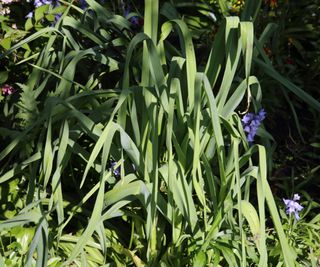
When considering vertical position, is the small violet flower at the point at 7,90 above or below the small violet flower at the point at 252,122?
above

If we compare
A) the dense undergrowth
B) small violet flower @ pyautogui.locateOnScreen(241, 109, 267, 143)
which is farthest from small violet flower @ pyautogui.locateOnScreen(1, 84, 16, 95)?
small violet flower @ pyautogui.locateOnScreen(241, 109, 267, 143)

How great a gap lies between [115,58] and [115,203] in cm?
68

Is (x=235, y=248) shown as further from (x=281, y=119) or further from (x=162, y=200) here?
(x=281, y=119)

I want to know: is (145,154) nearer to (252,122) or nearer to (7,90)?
(252,122)

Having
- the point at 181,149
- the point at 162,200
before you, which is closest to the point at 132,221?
the point at 162,200

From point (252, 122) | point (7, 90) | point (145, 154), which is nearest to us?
point (145, 154)

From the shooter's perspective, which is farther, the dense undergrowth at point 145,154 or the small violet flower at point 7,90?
the small violet flower at point 7,90

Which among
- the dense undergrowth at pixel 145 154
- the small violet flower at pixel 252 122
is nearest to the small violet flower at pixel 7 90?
the dense undergrowth at pixel 145 154

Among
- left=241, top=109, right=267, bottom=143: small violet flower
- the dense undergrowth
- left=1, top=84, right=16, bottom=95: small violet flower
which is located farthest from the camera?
left=1, top=84, right=16, bottom=95: small violet flower

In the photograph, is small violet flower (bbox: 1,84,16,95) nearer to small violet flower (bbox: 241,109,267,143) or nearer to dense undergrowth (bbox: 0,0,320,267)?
dense undergrowth (bbox: 0,0,320,267)

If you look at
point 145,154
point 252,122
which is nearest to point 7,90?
point 145,154

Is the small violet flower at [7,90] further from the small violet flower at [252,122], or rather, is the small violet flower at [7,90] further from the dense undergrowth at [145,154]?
the small violet flower at [252,122]

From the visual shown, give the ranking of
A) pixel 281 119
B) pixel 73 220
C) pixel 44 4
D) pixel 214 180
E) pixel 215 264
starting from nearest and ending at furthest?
pixel 215 264, pixel 214 180, pixel 73 220, pixel 44 4, pixel 281 119

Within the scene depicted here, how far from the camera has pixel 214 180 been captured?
2.14 m
